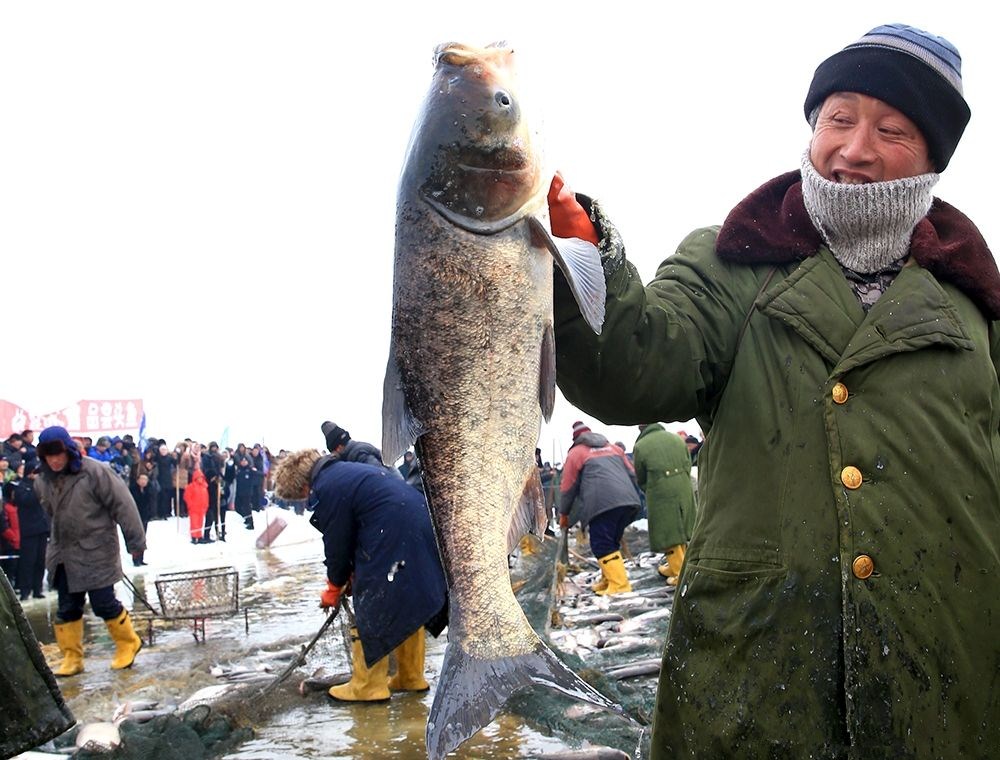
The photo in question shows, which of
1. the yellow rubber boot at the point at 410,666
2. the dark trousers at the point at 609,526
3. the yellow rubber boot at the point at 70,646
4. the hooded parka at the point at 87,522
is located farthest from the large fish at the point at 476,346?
the dark trousers at the point at 609,526

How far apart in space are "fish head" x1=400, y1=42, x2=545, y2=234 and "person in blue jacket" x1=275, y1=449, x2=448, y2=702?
4.87m

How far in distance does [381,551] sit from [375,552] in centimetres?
6

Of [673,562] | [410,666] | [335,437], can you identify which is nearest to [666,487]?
[673,562]

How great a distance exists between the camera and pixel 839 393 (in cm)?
204

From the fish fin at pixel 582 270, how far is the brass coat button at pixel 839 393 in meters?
0.56

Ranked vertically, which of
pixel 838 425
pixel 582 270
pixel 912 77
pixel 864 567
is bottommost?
pixel 864 567

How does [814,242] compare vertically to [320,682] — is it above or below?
above

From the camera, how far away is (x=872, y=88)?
223 cm

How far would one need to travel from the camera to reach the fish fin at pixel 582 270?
1.80 meters

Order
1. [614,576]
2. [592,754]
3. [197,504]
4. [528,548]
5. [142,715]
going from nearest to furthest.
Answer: [592,754] → [142,715] → [614,576] → [528,548] → [197,504]

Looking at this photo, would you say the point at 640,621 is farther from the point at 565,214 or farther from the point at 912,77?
the point at 565,214

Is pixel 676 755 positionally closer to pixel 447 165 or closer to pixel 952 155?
pixel 447 165

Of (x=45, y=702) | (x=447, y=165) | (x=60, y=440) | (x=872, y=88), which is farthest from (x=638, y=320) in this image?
(x=60, y=440)

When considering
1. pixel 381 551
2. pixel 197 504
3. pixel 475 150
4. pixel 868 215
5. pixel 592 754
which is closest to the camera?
pixel 475 150
